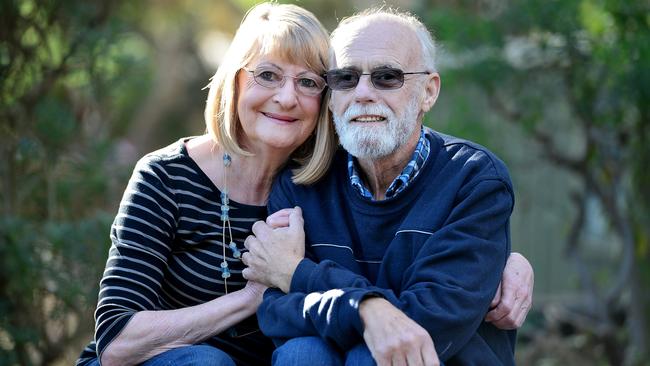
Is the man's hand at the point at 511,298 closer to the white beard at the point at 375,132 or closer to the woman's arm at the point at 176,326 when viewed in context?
the white beard at the point at 375,132

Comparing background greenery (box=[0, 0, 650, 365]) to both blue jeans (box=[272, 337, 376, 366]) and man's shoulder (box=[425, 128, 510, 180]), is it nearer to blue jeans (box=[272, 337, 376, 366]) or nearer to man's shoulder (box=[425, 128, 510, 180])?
man's shoulder (box=[425, 128, 510, 180])

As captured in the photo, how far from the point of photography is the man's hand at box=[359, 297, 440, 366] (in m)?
2.92

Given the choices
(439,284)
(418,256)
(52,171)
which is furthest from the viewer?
(52,171)

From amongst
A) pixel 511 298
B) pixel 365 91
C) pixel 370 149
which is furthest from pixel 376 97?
pixel 511 298

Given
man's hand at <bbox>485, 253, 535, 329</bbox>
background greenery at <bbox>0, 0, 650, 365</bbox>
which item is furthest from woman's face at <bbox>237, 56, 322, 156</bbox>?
background greenery at <bbox>0, 0, 650, 365</bbox>

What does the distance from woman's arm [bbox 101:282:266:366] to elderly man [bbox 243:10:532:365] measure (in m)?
0.11

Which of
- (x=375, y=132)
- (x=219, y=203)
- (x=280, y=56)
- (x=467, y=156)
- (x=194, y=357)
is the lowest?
(x=194, y=357)

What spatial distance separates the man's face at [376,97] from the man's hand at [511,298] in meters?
0.57

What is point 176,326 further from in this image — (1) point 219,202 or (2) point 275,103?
(2) point 275,103

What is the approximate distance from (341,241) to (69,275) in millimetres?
2470

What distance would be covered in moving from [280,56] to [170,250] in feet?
2.56

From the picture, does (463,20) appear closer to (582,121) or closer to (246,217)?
(582,121)

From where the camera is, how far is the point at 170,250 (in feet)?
11.4

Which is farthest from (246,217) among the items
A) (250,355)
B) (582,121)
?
(582,121)
